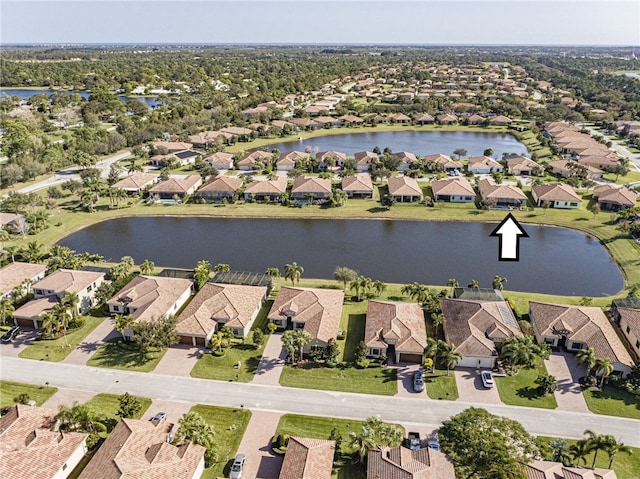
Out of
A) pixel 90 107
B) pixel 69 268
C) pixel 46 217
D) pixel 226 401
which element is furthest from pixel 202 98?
pixel 226 401

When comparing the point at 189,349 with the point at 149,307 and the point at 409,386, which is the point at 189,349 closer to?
the point at 149,307

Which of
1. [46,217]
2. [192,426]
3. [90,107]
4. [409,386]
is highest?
→ [90,107]

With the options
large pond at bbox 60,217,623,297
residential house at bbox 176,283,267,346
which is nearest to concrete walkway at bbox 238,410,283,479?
residential house at bbox 176,283,267,346

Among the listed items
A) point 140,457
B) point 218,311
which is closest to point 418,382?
point 218,311

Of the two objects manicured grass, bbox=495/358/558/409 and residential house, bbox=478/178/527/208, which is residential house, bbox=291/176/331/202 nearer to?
residential house, bbox=478/178/527/208

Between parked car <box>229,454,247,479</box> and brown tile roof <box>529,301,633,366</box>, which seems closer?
parked car <box>229,454,247,479</box>
